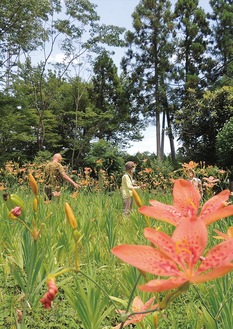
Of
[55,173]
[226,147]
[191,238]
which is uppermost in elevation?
[226,147]

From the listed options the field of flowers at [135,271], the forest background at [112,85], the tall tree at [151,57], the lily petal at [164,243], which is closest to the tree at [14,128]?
the forest background at [112,85]

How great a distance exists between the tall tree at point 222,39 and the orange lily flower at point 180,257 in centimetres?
1595

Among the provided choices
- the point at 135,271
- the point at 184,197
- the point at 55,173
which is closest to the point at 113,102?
the point at 55,173

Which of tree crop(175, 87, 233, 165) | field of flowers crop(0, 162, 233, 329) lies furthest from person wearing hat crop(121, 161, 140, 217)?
tree crop(175, 87, 233, 165)

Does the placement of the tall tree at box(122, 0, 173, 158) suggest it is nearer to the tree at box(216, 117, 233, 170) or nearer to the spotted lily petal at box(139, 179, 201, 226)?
the tree at box(216, 117, 233, 170)

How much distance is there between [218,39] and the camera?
52.7 feet

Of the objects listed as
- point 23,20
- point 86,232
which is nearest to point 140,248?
point 86,232

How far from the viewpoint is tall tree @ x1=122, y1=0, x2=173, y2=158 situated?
15922mm

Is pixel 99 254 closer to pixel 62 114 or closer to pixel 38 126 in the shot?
pixel 38 126

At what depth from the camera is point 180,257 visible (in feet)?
1.24

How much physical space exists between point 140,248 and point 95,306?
0.81 m

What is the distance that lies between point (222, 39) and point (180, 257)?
17204 mm

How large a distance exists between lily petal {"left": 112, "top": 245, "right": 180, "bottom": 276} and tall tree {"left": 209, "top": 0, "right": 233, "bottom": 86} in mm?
15983

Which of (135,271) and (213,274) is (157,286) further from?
(135,271)
